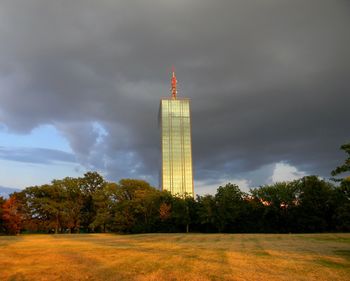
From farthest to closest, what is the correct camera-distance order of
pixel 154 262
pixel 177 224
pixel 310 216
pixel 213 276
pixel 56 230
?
1. pixel 56 230
2. pixel 177 224
3. pixel 310 216
4. pixel 154 262
5. pixel 213 276

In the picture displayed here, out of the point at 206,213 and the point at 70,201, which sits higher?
the point at 70,201

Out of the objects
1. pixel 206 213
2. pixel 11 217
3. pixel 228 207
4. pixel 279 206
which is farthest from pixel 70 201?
pixel 279 206

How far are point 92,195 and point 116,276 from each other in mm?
Result: 89074

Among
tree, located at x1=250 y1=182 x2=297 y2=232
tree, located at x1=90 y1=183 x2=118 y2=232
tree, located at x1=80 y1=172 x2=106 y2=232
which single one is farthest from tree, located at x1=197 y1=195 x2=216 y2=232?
tree, located at x1=80 y1=172 x2=106 y2=232

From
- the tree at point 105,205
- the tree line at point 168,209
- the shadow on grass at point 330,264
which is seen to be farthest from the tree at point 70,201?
the shadow on grass at point 330,264

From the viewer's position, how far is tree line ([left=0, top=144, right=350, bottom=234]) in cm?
8644

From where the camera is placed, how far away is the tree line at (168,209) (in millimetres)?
86438

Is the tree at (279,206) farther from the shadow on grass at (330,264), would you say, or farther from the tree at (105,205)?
the shadow on grass at (330,264)

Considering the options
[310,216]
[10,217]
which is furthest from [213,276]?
[10,217]

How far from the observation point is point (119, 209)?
9556cm

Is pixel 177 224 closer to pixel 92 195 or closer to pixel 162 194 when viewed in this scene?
pixel 162 194

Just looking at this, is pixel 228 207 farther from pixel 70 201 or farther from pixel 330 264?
pixel 330 264

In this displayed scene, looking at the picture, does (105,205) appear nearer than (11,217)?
No

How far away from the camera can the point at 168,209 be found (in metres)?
92.8
